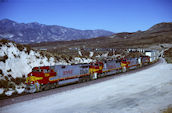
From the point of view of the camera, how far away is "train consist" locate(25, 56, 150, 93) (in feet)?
62.1

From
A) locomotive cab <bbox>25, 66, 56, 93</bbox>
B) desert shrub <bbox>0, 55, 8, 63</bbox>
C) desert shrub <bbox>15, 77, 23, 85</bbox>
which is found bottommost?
desert shrub <bbox>15, 77, 23, 85</bbox>

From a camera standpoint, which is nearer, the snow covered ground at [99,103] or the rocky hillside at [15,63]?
the snow covered ground at [99,103]

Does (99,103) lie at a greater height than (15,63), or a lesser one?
lesser

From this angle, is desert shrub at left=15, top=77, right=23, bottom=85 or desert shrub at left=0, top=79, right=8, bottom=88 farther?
desert shrub at left=15, top=77, right=23, bottom=85

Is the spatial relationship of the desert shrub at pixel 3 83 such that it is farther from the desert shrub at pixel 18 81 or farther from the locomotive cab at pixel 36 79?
the locomotive cab at pixel 36 79

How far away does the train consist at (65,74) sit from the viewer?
18938mm

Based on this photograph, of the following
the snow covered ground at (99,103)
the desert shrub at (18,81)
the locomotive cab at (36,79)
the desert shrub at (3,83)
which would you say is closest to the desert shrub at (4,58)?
the desert shrub at (18,81)

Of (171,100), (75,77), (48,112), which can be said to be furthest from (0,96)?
(171,100)

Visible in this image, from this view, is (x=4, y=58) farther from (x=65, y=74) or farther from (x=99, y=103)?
(x=99, y=103)

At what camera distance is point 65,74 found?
22625mm

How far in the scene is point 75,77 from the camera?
79.6 feet

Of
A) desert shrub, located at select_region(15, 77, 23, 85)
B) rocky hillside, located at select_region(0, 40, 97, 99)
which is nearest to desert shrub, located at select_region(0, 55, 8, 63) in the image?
rocky hillside, located at select_region(0, 40, 97, 99)

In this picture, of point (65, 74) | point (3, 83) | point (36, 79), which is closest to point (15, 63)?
point (3, 83)

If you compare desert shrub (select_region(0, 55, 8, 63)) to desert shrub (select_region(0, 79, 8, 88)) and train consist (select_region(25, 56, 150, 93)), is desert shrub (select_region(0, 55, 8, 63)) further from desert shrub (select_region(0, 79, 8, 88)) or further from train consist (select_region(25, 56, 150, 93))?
train consist (select_region(25, 56, 150, 93))
